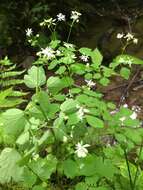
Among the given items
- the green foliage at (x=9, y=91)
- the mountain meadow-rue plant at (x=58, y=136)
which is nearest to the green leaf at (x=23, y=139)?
the mountain meadow-rue plant at (x=58, y=136)

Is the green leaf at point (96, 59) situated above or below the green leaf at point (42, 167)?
above

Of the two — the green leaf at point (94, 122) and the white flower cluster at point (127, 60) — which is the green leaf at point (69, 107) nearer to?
the green leaf at point (94, 122)

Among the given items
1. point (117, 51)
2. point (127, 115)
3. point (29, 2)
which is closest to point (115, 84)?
point (117, 51)

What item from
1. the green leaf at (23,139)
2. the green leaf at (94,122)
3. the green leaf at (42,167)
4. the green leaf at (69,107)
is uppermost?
the green leaf at (69,107)

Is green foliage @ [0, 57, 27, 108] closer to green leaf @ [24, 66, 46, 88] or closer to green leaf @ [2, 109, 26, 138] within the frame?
green leaf @ [24, 66, 46, 88]

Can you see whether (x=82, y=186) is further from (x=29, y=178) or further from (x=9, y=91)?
(x=9, y=91)

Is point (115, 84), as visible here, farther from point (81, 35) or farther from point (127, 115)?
point (127, 115)

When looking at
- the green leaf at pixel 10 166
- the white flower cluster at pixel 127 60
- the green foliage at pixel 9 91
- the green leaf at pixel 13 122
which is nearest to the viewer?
the green leaf at pixel 13 122
